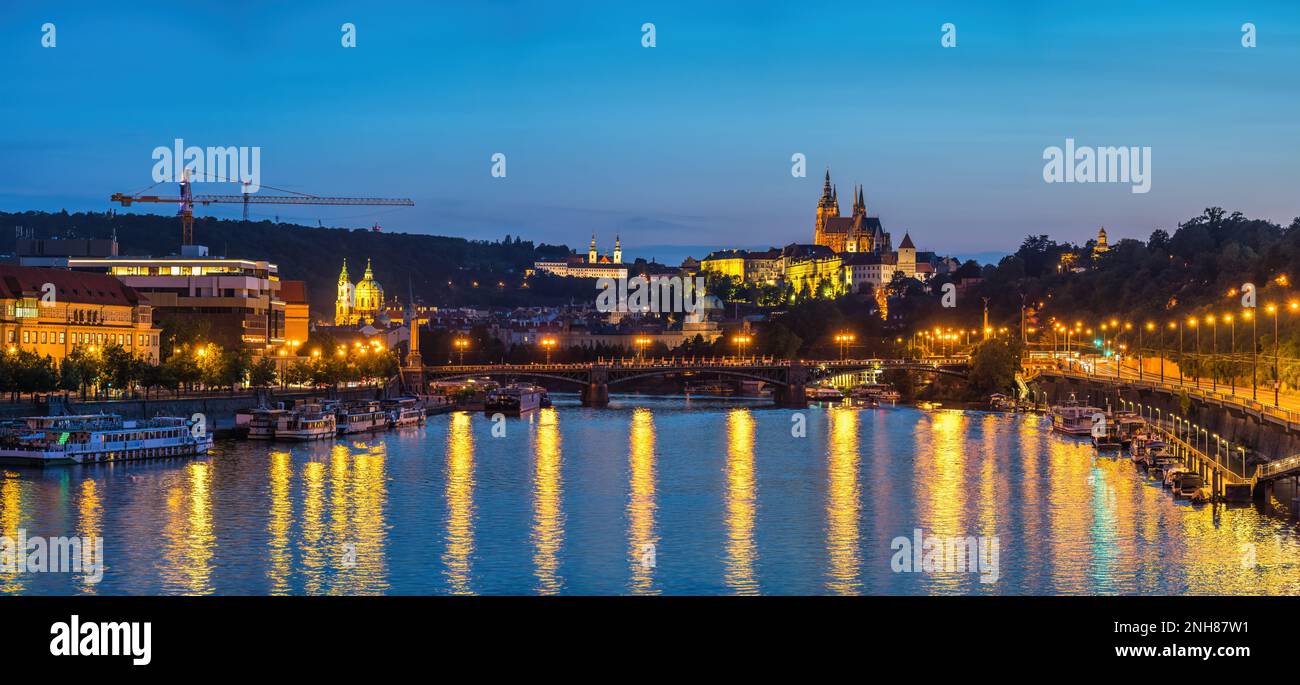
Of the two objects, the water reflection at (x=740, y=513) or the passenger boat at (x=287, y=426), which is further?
the passenger boat at (x=287, y=426)

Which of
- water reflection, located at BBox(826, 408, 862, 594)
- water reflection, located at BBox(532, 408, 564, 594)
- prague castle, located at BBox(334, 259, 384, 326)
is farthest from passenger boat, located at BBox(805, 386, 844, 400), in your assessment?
prague castle, located at BBox(334, 259, 384, 326)

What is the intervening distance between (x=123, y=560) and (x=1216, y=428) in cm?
3576

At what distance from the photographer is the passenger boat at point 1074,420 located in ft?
197

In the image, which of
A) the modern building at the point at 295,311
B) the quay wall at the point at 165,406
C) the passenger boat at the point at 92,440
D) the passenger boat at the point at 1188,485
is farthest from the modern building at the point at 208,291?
the passenger boat at the point at 1188,485

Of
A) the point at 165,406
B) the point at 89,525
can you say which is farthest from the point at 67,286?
the point at 89,525

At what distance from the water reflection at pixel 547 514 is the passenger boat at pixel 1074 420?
2043cm

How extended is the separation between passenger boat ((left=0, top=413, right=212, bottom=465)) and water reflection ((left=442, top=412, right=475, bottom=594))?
28.3 feet

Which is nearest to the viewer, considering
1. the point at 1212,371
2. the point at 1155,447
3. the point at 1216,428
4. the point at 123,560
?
the point at 123,560

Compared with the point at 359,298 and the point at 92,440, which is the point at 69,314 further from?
the point at 359,298

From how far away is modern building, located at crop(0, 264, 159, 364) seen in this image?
61.3m

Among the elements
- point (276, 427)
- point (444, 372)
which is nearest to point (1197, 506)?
point (276, 427)

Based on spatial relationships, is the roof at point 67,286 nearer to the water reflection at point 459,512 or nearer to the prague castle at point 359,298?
the water reflection at point 459,512

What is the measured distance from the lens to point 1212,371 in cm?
6200
